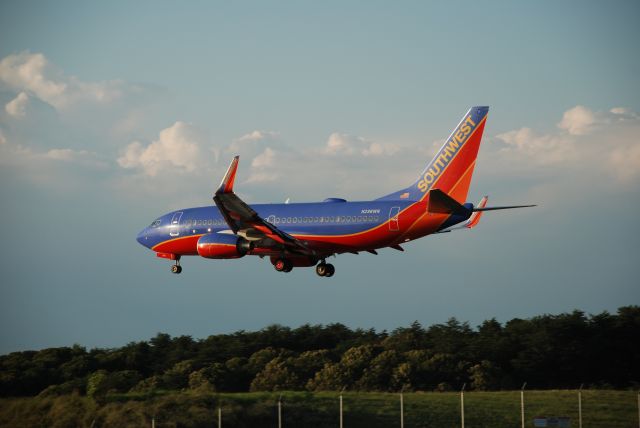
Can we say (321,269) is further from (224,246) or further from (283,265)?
(224,246)

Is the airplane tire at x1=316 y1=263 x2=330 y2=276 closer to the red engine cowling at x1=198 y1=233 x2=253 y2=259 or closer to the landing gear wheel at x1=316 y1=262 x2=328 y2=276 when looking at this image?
the landing gear wheel at x1=316 y1=262 x2=328 y2=276

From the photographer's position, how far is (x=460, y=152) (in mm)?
52250

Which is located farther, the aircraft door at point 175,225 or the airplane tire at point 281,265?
the aircraft door at point 175,225

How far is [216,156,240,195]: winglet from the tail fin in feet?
30.9

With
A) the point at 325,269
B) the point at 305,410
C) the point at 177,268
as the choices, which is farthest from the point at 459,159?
the point at 177,268

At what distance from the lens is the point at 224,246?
55719 mm

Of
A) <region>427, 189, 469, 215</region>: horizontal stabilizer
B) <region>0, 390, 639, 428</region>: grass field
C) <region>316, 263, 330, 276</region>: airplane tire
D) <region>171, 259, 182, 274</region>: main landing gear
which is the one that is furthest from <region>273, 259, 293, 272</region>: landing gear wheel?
<region>0, 390, 639, 428</region>: grass field

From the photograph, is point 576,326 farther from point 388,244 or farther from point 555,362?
point 388,244

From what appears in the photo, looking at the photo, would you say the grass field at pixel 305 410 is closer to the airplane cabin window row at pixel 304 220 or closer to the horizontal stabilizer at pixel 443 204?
the horizontal stabilizer at pixel 443 204

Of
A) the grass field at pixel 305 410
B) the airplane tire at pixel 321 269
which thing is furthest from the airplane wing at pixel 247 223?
the grass field at pixel 305 410

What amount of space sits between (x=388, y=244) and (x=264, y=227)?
674cm

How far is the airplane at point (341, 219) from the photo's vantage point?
5144 centimetres

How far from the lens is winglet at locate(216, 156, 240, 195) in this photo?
165 ft

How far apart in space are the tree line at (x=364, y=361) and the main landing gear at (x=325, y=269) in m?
4.59
